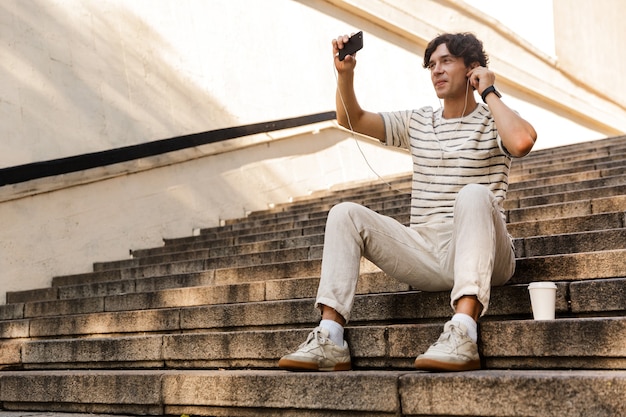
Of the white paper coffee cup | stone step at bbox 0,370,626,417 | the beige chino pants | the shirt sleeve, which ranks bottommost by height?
stone step at bbox 0,370,626,417

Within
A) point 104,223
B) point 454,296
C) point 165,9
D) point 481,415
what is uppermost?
point 165,9

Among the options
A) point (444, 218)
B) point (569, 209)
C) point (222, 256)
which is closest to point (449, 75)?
point (444, 218)

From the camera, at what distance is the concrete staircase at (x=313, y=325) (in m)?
2.24

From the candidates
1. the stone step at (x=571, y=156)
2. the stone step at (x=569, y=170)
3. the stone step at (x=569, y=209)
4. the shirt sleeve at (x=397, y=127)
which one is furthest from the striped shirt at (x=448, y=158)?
the stone step at (x=571, y=156)

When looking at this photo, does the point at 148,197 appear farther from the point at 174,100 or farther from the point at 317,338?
the point at 317,338

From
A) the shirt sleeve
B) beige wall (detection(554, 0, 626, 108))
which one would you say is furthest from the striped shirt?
beige wall (detection(554, 0, 626, 108))

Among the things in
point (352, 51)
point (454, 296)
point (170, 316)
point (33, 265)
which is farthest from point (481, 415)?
point (33, 265)

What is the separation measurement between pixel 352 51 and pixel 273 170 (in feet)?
16.8

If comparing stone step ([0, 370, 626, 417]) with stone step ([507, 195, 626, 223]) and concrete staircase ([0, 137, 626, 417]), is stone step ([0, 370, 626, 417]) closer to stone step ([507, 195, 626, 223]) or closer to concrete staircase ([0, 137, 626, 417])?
concrete staircase ([0, 137, 626, 417])

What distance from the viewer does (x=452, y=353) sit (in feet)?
7.41

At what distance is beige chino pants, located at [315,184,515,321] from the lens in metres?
2.39

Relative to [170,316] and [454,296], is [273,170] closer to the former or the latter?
→ [170,316]

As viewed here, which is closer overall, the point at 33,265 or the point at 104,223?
the point at 33,265

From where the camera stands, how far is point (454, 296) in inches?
93.6
